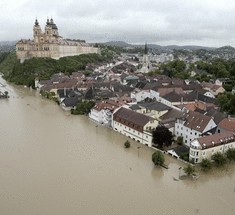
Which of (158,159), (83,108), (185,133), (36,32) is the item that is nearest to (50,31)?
(36,32)

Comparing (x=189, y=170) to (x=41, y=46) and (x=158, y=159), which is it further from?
(x=41, y=46)

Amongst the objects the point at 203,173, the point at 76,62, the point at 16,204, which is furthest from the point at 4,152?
the point at 76,62

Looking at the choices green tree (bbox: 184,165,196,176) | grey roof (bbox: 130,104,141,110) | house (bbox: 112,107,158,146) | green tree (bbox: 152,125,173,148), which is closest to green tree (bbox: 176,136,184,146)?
green tree (bbox: 152,125,173,148)

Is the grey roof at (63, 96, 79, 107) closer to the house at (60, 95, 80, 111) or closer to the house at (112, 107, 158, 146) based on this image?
the house at (60, 95, 80, 111)

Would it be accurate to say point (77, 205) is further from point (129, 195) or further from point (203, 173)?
point (203, 173)

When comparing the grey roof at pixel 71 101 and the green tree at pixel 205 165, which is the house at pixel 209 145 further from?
the grey roof at pixel 71 101

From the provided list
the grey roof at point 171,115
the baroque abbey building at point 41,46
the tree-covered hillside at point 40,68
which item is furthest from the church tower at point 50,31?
the grey roof at point 171,115
